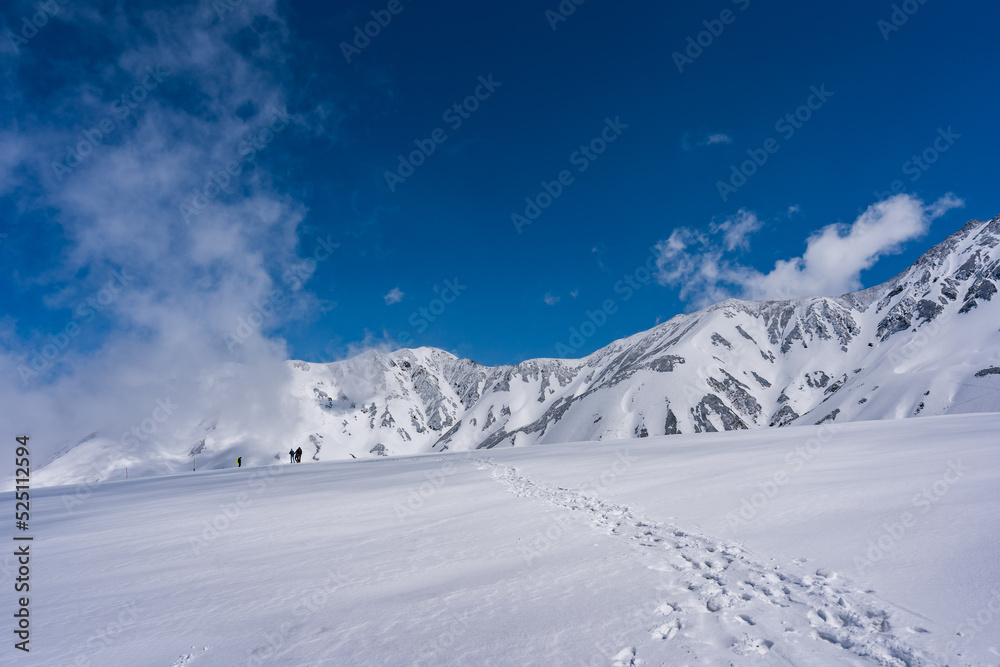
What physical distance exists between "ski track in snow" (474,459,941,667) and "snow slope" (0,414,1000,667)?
3 cm

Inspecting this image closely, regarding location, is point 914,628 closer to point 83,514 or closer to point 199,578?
point 199,578

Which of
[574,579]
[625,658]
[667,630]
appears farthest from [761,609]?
[574,579]

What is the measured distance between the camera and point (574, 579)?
7000 millimetres

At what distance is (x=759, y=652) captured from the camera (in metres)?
4.64

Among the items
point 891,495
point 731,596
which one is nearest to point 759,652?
point 731,596

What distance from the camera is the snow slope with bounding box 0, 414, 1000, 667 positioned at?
4945mm

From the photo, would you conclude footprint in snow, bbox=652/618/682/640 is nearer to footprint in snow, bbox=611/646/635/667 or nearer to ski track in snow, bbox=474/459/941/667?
ski track in snow, bbox=474/459/941/667

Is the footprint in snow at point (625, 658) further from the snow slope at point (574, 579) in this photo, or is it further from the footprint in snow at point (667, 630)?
the footprint in snow at point (667, 630)

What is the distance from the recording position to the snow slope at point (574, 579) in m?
4.95

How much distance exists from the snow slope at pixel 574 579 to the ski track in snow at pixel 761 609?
3cm

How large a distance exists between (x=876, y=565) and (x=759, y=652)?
3.32 m

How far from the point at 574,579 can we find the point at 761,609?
2.61m

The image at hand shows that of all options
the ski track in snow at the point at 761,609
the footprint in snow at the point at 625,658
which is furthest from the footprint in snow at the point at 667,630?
the footprint in snow at the point at 625,658

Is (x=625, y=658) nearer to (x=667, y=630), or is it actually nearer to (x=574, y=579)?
(x=667, y=630)
